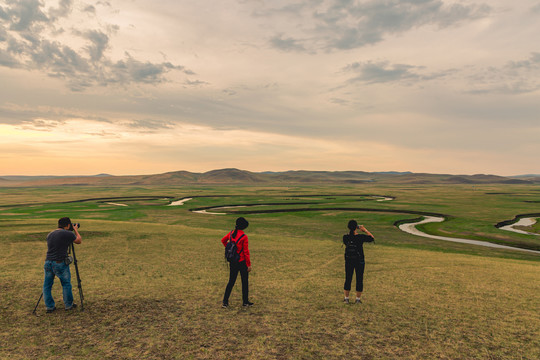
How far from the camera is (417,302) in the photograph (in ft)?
38.4

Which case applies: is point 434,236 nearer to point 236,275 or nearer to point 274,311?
point 274,311

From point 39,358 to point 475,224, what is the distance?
57.8 metres

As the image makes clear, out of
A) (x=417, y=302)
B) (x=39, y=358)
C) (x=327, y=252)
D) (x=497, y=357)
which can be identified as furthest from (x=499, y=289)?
(x=39, y=358)

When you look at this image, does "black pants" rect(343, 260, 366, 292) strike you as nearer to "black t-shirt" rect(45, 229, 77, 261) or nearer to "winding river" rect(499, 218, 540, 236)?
"black t-shirt" rect(45, 229, 77, 261)

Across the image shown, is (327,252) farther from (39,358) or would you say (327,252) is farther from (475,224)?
(475,224)

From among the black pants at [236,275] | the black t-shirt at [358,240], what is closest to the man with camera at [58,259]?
the black pants at [236,275]

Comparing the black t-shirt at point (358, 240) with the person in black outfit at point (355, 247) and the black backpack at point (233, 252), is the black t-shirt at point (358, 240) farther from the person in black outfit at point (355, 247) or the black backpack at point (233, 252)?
the black backpack at point (233, 252)

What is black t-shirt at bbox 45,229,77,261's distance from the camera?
9953 millimetres

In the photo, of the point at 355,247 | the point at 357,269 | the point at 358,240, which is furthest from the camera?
the point at 357,269

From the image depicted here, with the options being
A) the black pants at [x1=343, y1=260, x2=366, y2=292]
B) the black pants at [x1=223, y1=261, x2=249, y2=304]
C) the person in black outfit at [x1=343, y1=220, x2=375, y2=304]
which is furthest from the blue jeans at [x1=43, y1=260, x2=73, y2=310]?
the black pants at [x1=343, y1=260, x2=366, y2=292]

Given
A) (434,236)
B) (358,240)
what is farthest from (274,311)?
(434,236)

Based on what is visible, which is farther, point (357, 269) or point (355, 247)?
point (357, 269)

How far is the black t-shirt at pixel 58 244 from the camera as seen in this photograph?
9.95 m

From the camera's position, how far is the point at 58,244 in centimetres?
997
